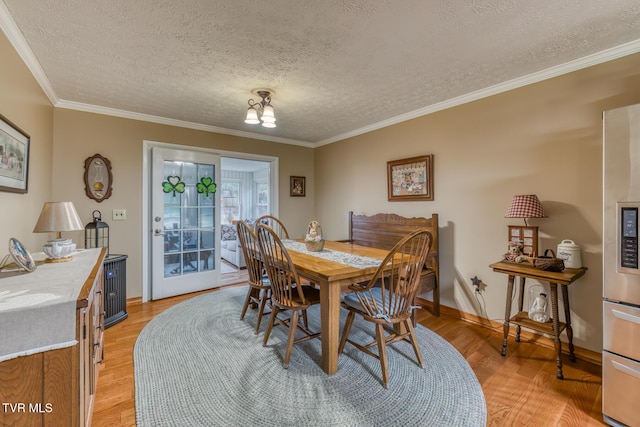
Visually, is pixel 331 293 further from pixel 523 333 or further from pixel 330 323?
pixel 523 333

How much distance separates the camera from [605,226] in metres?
1.52

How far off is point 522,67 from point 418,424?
2671 millimetres

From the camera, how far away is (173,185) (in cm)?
354

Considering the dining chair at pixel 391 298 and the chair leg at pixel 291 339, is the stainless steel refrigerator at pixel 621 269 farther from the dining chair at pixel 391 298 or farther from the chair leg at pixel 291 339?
the chair leg at pixel 291 339

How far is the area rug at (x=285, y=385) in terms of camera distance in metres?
1.50

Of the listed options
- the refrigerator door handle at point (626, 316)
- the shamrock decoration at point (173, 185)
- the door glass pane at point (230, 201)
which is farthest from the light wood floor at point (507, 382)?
the door glass pane at point (230, 201)

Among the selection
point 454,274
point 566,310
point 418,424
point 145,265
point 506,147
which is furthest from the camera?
point 145,265

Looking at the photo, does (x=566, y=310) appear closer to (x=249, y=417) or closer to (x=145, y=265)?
(x=249, y=417)

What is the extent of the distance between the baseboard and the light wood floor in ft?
0.20

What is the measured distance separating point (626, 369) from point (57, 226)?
3325 millimetres

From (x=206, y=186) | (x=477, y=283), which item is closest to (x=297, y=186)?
(x=206, y=186)

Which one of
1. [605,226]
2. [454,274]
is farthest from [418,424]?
[454,274]

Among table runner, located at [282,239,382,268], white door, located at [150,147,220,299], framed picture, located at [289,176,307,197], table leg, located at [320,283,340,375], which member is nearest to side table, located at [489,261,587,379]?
table runner, located at [282,239,382,268]

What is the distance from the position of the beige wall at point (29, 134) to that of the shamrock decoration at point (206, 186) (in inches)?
58.4
